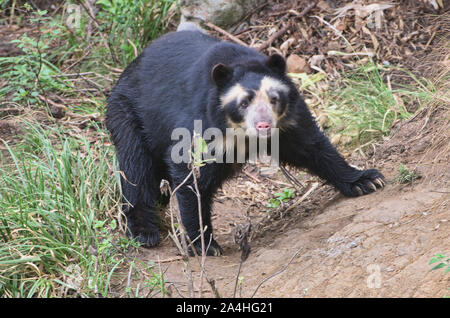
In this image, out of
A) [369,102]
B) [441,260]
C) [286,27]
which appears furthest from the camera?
[286,27]

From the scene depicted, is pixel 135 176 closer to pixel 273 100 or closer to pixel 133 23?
pixel 273 100

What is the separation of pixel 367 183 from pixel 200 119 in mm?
1618

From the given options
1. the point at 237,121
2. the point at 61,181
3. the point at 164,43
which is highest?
the point at 164,43

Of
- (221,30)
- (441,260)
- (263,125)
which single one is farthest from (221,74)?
(221,30)

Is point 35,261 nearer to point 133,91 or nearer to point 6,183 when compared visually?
point 6,183

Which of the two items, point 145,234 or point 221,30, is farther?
point 221,30

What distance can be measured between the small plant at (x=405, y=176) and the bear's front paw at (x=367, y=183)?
0.53 feet

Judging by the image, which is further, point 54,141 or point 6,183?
point 54,141

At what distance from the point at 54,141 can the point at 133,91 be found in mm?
1631

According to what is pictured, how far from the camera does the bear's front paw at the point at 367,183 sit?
5.88 meters

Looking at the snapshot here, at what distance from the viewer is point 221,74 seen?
5.27m

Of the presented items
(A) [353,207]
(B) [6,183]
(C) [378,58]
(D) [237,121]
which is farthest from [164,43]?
(C) [378,58]

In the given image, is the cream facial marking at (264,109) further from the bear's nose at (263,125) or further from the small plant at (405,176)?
the small plant at (405,176)

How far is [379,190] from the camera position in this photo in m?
5.86
